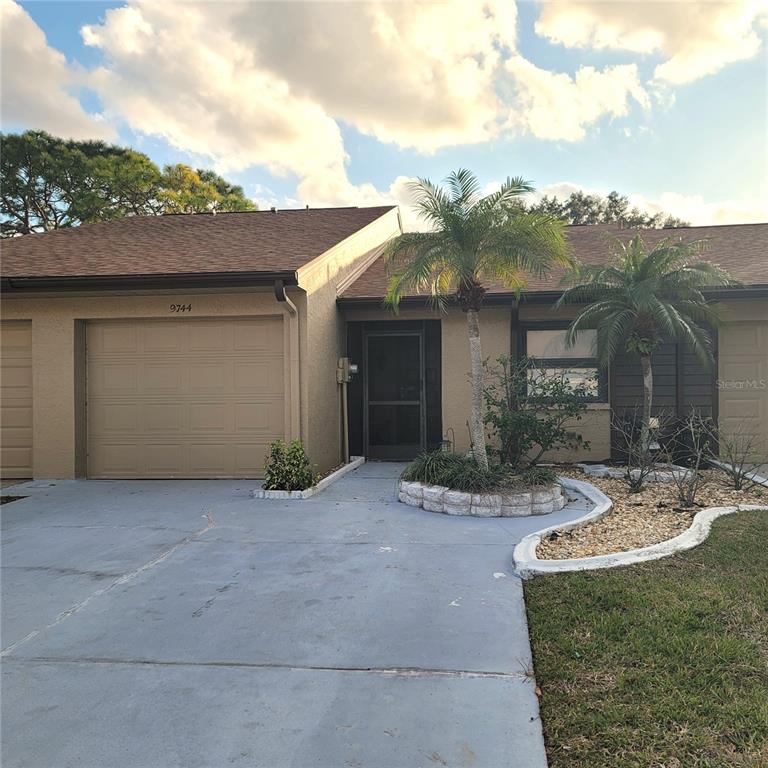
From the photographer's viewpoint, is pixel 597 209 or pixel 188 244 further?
pixel 597 209

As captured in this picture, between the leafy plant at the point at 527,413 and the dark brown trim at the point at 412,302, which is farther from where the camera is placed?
the dark brown trim at the point at 412,302

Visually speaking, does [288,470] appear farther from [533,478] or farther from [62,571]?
[533,478]

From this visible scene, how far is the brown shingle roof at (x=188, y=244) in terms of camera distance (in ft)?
27.5

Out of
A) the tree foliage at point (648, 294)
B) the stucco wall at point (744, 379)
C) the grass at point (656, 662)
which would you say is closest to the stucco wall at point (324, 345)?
the tree foliage at point (648, 294)

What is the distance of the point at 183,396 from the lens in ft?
28.7

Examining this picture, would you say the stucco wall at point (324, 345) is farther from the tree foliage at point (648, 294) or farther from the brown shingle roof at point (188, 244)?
the tree foliage at point (648, 294)

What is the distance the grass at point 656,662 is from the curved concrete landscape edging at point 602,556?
119 millimetres

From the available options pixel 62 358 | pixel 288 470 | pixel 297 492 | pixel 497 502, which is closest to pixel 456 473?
pixel 497 502

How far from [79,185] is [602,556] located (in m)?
27.9

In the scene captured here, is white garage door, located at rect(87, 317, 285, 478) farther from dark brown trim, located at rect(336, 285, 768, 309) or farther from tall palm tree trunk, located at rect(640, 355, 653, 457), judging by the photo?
tall palm tree trunk, located at rect(640, 355, 653, 457)

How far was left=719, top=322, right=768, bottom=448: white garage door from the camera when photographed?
9.30m

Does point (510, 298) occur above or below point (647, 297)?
above

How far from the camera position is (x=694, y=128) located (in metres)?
10.0

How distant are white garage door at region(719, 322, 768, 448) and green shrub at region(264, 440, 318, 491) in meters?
7.50
